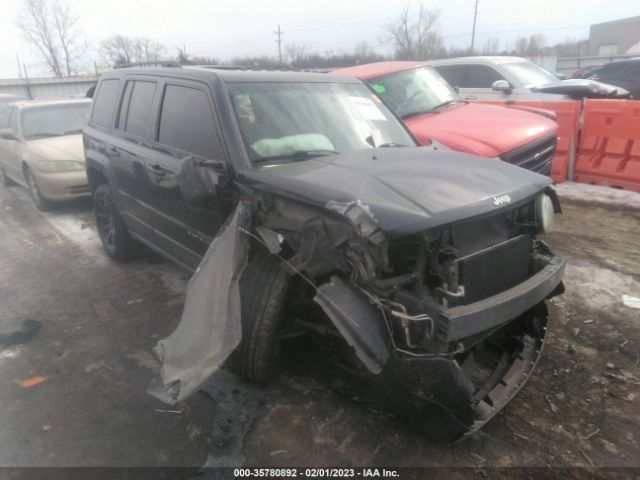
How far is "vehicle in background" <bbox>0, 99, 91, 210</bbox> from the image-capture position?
7492 millimetres

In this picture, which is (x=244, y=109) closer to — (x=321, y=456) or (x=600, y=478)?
(x=321, y=456)

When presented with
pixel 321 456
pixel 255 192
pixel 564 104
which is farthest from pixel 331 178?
pixel 564 104

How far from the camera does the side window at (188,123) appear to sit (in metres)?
3.38

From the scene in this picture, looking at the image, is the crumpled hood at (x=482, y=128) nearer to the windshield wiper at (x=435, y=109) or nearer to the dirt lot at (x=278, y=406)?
the windshield wiper at (x=435, y=109)

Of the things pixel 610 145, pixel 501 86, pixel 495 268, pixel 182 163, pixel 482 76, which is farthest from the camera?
pixel 482 76

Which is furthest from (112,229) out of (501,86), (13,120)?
(501,86)

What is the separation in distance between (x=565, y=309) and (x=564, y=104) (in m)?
4.83

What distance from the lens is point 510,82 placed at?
8453 millimetres

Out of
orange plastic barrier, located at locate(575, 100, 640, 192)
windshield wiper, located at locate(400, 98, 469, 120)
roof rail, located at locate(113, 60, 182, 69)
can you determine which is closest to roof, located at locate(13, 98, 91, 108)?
roof rail, located at locate(113, 60, 182, 69)

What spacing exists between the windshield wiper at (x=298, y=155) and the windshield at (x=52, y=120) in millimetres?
6497

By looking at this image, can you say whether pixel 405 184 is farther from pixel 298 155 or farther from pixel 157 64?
pixel 157 64

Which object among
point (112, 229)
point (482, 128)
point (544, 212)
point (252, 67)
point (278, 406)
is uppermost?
point (252, 67)

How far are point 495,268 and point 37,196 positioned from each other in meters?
7.75

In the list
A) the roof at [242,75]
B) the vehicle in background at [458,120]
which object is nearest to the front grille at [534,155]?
the vehicle in background at [458,120]
